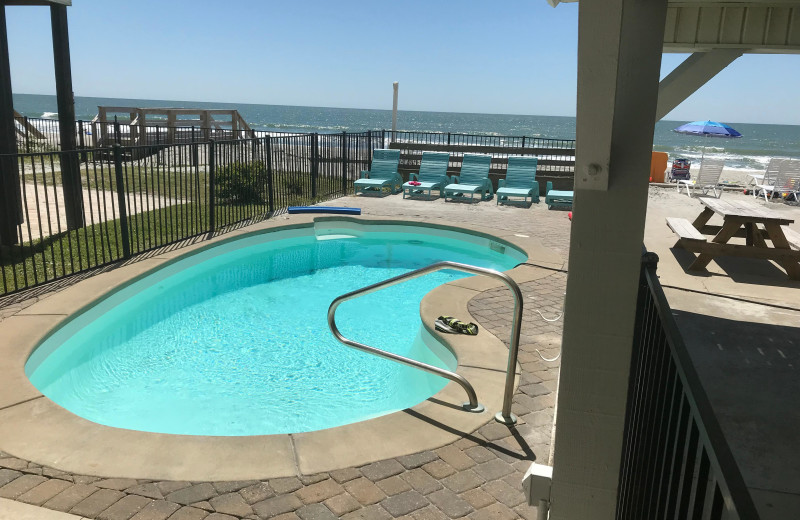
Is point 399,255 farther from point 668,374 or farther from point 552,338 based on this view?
point 668,374

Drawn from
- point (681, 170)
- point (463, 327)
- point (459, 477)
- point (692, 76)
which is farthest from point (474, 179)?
point (459, 477)

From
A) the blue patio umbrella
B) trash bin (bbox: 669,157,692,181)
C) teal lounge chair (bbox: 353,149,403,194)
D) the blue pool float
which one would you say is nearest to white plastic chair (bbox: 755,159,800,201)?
the blue patio umbrella

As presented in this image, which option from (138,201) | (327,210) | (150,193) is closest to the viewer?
(327,210)

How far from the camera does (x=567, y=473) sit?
232cm

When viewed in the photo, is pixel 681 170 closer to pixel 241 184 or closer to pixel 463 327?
pixel 241 184

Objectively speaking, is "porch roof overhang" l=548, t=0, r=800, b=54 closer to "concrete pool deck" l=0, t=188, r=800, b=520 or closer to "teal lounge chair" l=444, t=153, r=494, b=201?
"concrete pool deck" l=0, t=188, r=800, b=520

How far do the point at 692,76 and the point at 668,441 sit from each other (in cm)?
673

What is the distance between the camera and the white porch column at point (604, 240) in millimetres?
1781

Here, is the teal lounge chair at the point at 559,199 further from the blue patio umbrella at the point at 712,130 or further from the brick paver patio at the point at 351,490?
the brick paver patio at the point at 351,490

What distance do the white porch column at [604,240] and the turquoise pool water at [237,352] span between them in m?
3.18

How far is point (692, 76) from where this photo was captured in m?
7.15

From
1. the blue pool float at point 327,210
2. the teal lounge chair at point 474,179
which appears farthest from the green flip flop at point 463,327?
the teal lounge chair at point 474,179

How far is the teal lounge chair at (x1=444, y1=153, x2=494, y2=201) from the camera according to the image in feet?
48.0

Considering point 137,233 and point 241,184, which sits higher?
point 241,184
